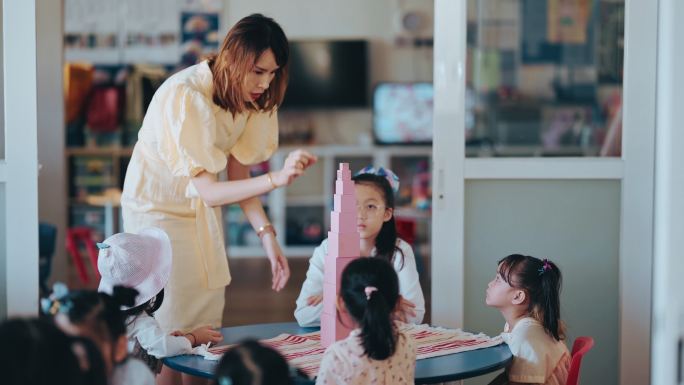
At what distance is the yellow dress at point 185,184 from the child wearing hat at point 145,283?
245mm

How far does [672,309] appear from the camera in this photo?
207cm

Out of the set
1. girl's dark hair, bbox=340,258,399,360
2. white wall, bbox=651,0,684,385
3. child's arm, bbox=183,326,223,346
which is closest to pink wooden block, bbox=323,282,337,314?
girl's dark hair, bbox=340,258,399,360

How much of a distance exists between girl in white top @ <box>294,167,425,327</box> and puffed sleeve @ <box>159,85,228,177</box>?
521 mm

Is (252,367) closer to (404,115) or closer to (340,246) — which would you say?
(340,246)

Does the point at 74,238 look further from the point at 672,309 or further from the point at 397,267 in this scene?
the point at 672,309

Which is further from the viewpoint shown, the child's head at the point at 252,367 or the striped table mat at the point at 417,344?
the striped table mat at the point at 417,344

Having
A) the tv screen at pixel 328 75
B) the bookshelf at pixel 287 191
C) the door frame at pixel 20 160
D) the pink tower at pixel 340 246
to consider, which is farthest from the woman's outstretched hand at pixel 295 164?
the tv screen at pixel 328 75

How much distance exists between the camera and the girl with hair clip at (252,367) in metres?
1.97

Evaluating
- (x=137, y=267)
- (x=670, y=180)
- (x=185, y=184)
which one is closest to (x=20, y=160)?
(x=185, y=184)

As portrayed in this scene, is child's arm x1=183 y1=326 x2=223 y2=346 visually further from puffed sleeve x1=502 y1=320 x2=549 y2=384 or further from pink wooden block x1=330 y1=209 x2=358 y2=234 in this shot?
puffed sleeve x1=502 y1=320 x2=549 y2=384

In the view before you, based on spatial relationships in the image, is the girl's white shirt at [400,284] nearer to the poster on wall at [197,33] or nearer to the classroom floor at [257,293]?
the classroom floor at [257,293]

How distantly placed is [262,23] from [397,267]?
0.94m

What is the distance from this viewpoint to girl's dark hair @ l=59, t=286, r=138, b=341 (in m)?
2.22

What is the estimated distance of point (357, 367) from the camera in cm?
240
